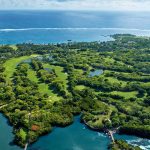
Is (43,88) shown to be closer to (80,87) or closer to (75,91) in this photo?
(75,91)

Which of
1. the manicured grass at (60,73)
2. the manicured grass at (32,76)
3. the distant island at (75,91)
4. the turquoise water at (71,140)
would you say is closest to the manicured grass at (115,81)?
the distant island at (75,91)

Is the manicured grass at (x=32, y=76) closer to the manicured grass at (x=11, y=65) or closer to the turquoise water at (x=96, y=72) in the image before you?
the manicured grass at (x=11, y=65)

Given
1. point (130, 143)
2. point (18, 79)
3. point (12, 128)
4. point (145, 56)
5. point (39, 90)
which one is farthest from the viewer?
point (145, 56)

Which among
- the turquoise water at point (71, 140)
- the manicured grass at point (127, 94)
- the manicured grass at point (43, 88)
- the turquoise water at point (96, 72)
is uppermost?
the turquoise water at point (96, 72)

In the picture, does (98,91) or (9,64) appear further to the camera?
(9,64)

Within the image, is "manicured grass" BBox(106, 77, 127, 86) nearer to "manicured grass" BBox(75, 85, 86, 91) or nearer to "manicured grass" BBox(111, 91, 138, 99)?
"manicured grass" BBox(111, 91, 138, 99)

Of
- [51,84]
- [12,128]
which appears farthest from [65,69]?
[12,128]

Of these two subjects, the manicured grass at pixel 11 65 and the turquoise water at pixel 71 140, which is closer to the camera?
the turquoise water at pixel 71 140

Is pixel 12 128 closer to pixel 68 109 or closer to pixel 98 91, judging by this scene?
pixel 68 109
